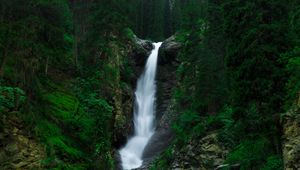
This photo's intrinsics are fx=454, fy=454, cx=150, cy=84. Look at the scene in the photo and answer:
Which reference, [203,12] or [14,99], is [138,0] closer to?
[203,12]

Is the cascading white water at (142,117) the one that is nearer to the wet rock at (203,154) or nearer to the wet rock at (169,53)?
the wet rock at (169,53)

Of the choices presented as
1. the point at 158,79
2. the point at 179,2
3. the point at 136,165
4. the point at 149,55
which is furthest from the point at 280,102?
the point at 179,2

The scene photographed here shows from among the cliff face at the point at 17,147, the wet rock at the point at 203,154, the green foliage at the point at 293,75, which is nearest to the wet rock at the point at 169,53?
the wet rock at the point at 203,154

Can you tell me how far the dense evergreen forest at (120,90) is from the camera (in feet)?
67.1

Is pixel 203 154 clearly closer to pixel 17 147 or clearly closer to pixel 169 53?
pixel 17 147

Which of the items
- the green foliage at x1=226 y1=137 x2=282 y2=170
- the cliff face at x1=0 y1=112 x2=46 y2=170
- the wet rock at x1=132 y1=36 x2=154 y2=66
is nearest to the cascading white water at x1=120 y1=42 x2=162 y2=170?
the wet rock at x1=132 y1=36 x2=154 y2=66

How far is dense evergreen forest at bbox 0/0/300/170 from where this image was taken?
2045 cm

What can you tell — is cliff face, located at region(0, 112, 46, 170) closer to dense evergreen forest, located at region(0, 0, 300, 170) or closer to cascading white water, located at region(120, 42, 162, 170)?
dense evergreen forest, located at region(0, 0, 300, 170)

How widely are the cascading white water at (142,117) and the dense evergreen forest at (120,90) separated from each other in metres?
1.19

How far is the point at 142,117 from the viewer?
46.3 m

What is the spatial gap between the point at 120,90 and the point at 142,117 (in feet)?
19.9

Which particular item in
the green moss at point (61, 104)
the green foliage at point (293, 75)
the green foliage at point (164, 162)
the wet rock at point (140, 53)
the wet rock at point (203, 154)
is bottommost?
the green foliage at point (164, 162)

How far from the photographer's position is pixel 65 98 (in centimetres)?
2959

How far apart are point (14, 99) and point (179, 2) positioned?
61.9 meters
